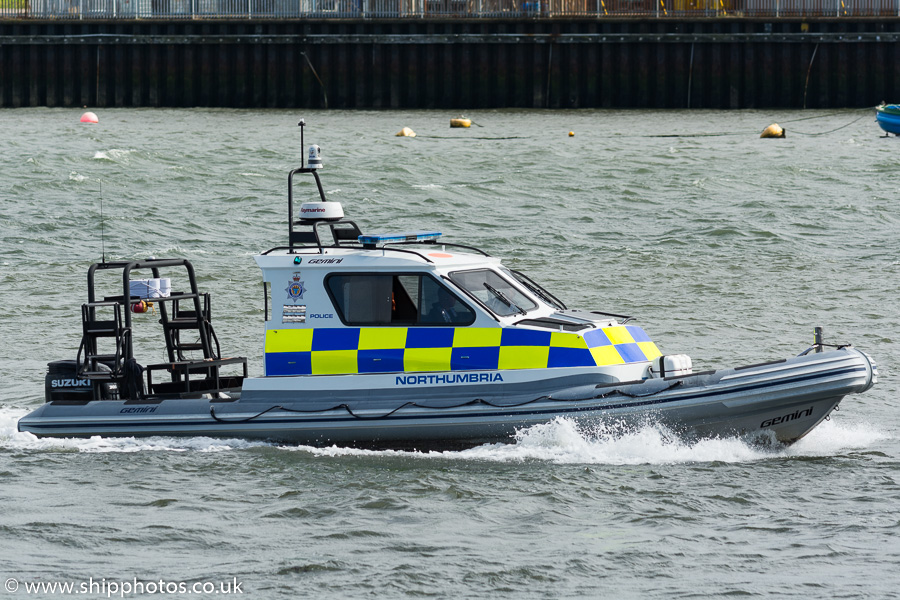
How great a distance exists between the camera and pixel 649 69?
133 feet

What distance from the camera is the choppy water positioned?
7801 mm

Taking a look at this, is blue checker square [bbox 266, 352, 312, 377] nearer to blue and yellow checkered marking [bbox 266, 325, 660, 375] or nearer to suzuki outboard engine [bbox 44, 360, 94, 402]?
blue and yellow checkered marking [bbox 266, 325, 660, 375]

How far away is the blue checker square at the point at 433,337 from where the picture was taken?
9.72 meters

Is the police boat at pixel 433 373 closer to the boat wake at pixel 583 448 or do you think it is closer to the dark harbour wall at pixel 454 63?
the boat wake at pixel 583 448

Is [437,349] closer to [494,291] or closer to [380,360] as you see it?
[380,360]

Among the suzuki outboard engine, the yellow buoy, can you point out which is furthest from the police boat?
the yellow buoy

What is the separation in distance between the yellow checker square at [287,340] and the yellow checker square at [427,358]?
871mm

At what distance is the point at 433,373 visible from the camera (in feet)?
31.9

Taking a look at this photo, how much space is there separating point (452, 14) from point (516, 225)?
69.5ft

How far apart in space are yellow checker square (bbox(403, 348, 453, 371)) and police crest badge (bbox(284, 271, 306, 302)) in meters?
1.00

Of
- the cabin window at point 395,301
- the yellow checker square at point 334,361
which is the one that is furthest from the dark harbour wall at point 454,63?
the yellow checker square at point 334,361

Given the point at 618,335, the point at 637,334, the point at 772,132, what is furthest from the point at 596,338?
the point at 772,132

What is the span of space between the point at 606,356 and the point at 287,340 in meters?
2.52

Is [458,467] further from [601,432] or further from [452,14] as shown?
[452,14]
